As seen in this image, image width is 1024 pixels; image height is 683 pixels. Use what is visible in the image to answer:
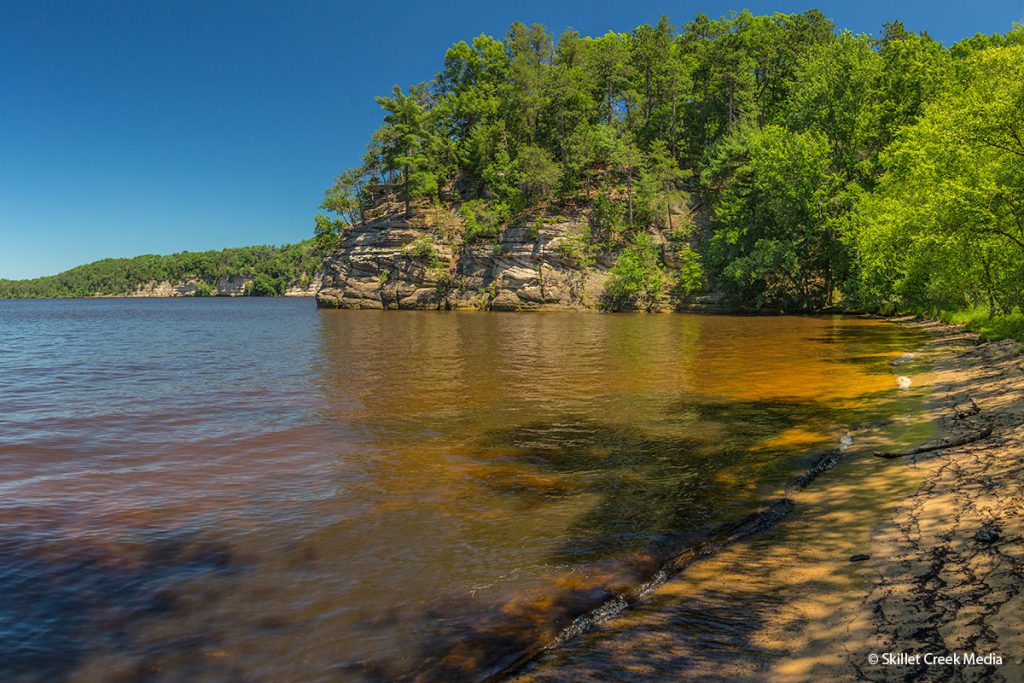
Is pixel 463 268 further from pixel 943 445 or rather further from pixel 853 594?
pixel 853 594

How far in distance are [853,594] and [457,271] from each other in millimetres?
81836

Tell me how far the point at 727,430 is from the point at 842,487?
4.41 meters

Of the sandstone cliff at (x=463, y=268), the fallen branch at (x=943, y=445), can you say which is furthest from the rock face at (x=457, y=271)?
the fallen branch at (x=943, y=445)

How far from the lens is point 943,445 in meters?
9.51

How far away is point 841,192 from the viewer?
51656 millimetres

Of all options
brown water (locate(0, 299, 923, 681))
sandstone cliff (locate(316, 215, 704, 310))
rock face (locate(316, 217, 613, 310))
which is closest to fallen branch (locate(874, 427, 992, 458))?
brown water (locate(0, 299, 923, 681))

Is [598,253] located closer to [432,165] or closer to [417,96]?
[432,165]

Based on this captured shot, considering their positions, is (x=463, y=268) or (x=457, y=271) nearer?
(x=463, y=268)

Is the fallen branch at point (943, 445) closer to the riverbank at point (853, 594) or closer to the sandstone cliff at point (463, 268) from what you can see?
the riverbank at point (853, 594)

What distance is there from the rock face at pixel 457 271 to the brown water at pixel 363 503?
54242 mm

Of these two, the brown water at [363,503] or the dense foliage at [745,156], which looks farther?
the dense foliage at [745,156]

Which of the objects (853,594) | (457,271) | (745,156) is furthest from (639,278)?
(853,594)

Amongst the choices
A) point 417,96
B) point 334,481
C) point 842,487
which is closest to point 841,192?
point 842,487

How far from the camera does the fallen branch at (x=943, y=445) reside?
369 inches
